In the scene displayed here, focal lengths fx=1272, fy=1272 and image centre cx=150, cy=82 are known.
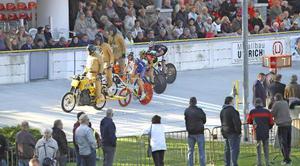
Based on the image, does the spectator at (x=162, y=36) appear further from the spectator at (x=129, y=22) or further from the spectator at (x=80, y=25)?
the spectator at (x=80, y=25)

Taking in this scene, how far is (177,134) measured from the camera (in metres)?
26.9

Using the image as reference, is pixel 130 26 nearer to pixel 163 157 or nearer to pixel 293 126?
pixel 293 126

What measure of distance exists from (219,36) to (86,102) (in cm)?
1027

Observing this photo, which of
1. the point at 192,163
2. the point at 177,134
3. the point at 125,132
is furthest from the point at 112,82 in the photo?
the point at 192,163

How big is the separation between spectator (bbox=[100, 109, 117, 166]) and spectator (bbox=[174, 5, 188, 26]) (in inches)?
692

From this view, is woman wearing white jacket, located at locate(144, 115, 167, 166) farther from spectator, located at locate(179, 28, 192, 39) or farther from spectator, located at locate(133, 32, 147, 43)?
spectator, located at locate(179, 28, 192, 39)

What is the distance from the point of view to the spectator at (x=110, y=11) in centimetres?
4088

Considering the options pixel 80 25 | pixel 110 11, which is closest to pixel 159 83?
pixel 80 25

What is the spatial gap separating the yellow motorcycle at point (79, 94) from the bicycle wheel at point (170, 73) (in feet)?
14.0

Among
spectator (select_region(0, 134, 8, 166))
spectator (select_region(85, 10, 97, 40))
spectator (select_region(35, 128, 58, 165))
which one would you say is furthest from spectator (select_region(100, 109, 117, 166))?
spectator (select_region(85, 10, 97, 40))

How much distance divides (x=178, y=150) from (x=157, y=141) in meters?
2.48

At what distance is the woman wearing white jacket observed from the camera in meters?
24.0

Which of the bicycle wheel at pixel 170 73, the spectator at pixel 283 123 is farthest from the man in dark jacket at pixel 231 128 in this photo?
the bicycle wheel at pixel 170 73

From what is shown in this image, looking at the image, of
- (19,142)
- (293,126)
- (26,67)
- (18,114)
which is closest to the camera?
(19,142)
